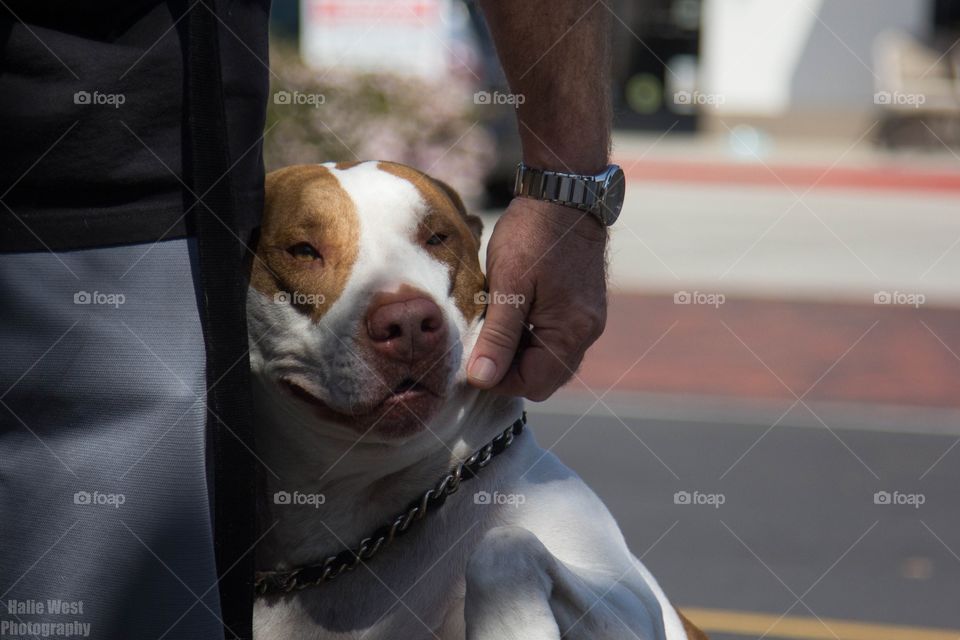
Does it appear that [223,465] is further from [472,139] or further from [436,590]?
[472,139]

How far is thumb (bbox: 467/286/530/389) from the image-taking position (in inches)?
94.3

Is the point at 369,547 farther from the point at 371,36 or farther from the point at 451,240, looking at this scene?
the point at 371,36

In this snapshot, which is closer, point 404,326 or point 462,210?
point 404,326

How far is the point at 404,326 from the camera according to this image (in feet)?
7.87

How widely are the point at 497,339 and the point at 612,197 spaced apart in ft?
1.10

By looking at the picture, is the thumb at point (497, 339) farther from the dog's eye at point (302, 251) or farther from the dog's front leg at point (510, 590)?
the dog's eye at point (302, 251)

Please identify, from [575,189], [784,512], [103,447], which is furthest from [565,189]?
[784,512]

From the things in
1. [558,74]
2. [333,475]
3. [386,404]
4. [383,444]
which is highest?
[558,74]

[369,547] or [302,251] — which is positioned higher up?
[302,251]

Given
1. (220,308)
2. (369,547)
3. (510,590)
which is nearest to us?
(220,308)

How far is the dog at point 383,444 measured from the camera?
2.46 m

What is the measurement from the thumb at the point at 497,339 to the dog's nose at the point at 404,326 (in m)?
0.08

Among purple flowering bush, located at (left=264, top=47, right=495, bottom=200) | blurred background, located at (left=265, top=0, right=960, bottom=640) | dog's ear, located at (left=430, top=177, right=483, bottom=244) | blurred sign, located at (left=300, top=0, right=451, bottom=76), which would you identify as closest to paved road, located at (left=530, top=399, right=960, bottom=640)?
blurred background, located at (left=265, top=0, right=960, bottom=640)

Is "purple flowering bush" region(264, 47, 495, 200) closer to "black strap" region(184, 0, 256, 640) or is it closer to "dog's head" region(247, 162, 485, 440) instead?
"dog's head" region(247, 162, 485, 440)
